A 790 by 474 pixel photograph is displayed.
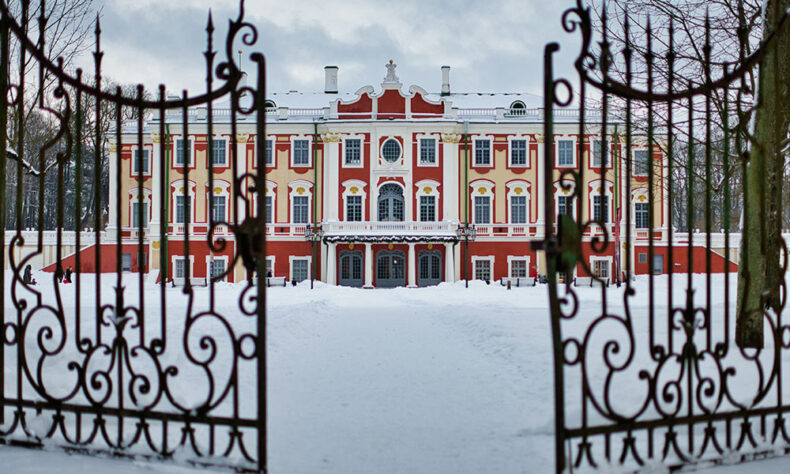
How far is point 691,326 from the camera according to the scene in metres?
3.09

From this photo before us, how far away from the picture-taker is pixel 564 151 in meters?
26.7

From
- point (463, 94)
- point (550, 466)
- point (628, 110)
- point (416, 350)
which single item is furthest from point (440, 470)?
point (463, 94)

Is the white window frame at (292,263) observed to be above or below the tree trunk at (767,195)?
below

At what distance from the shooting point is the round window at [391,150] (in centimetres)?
2628

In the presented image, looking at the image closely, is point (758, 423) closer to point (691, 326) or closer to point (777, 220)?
point (691, 326)

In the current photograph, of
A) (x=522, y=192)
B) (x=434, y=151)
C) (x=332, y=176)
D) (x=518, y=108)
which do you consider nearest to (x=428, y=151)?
(x=434, y=151)

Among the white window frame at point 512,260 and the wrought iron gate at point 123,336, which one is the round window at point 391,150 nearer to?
the white window frame at point 512,260

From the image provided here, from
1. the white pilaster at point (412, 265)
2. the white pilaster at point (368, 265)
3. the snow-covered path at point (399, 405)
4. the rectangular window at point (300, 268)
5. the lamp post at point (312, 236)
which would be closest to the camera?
the snow-covered path at point (399, 405)

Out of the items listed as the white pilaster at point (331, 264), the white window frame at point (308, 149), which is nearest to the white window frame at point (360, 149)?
the white window frame at point (308, 149)

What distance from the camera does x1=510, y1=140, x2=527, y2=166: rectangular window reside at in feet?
88.0

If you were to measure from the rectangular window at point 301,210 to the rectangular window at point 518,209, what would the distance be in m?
9.06

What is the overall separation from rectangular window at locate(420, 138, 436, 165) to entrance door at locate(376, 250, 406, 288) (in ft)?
13.8

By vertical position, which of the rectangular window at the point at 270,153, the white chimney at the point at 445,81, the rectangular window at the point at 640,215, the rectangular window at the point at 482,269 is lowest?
the rectangular window at the point at 482,269

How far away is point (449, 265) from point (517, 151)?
6.05 m
